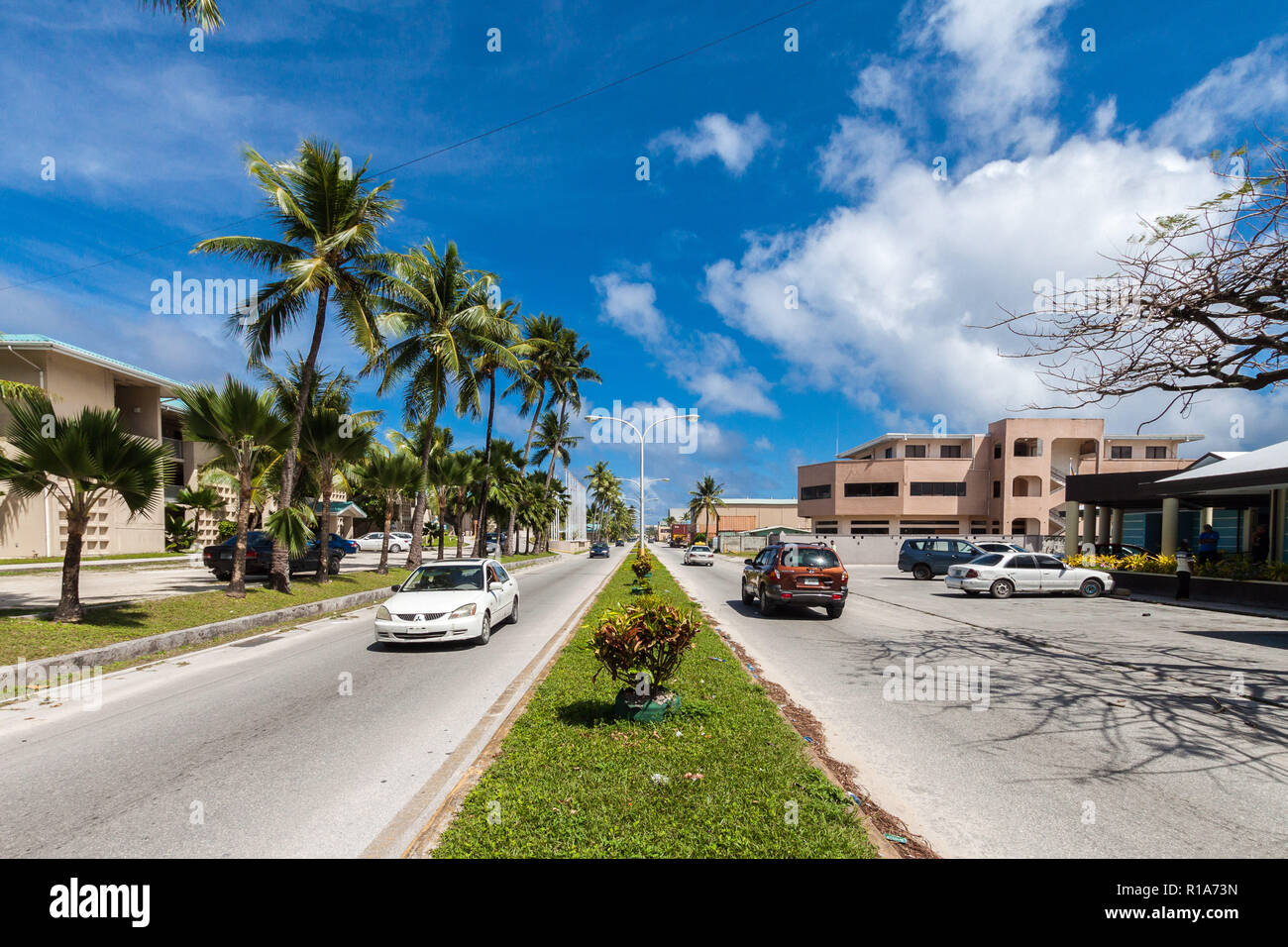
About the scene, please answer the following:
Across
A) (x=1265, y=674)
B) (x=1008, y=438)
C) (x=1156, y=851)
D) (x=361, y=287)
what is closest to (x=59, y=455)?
(x=361, y=287)

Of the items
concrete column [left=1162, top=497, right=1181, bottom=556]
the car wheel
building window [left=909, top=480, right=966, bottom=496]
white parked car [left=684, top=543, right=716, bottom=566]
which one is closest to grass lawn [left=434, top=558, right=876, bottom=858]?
the car wheel

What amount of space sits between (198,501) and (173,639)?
31153 mm

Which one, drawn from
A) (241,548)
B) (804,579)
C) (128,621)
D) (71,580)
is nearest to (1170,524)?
(804,579)

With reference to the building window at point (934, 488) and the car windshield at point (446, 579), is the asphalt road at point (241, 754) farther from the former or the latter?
the building window at point (934, 488)

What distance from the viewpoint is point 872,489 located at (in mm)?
60344

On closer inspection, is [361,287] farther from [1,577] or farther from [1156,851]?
[1156,851]

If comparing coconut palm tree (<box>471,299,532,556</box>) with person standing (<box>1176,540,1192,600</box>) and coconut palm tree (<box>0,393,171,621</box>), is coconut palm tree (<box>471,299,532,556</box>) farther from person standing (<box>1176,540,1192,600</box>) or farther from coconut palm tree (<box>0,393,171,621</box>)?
person standing (<box>1176,540,1192,600</box>)

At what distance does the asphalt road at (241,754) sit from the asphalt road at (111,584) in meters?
7.43

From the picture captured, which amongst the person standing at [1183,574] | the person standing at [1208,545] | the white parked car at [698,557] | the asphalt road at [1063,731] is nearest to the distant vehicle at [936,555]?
the person standing at [1208,545]

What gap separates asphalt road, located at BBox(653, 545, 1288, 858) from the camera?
416 centimetres

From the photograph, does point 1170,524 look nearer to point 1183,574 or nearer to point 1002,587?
point 1183,574

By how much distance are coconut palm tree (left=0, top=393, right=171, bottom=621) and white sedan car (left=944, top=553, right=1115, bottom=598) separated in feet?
71.4

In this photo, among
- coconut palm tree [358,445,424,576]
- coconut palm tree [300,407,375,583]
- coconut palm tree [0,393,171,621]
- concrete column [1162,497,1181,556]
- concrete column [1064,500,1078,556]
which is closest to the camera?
coconut palm tree [0,393,171,621]
